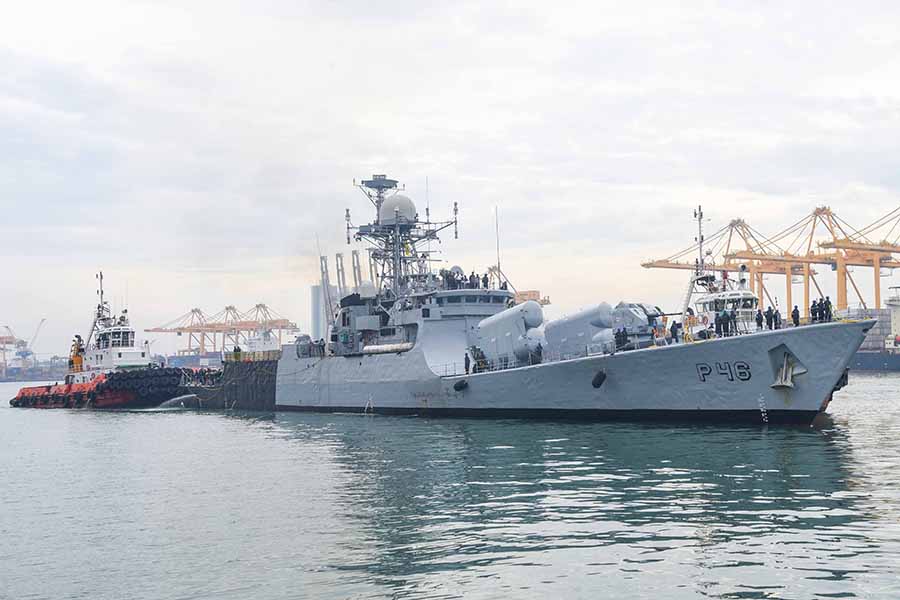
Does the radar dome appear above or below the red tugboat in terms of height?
above

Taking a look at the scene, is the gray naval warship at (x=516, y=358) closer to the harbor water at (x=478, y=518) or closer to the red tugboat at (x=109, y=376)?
the harbor water at (x=478, y=518)

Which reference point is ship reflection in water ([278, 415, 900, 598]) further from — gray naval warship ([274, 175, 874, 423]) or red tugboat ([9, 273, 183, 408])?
red tugboat ([9, 273, 183, 408])

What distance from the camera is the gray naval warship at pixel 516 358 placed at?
2527 cm

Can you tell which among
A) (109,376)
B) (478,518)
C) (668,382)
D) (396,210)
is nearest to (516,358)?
(668,382)

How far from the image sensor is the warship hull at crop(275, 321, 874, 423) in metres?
24.8

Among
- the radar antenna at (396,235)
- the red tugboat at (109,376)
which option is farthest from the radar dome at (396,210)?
the red tugboat at (109,376)

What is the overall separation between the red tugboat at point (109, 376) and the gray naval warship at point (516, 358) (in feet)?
44.7

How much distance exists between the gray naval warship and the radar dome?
0.19 feet

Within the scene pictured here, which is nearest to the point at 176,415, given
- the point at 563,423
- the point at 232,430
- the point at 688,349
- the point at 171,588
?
the point at 232,430

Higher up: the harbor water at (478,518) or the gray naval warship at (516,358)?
the gray naval warship at (516,358)

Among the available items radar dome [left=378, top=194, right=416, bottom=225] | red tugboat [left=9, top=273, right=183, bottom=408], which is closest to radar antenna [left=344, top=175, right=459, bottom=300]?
radar dome [left=378, top=194, right=416, bottom=225]

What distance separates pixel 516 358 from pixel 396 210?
13389 mm

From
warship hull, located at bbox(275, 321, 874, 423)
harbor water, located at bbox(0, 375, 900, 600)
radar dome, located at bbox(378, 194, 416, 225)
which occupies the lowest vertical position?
harbor water, located at bbox(0, 375, 900, 600)

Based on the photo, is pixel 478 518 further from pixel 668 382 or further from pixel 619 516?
pixel 668 382
